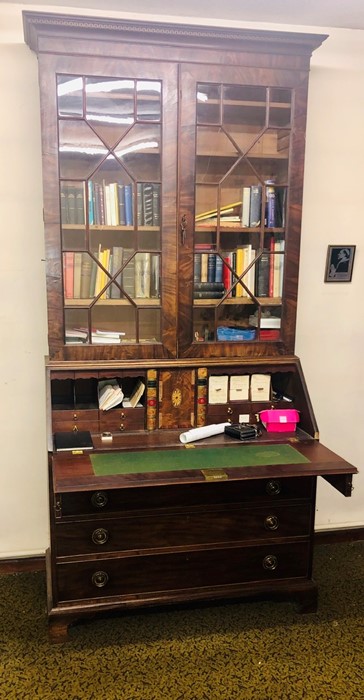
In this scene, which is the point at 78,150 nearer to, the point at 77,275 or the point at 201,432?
the point at 77,275

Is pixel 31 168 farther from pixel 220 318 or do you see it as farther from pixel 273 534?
pixel 273 534

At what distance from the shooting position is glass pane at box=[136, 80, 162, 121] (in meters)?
2.11

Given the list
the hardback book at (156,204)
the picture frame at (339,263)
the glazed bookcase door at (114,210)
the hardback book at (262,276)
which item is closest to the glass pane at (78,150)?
the glazed bookcase door at (114,210)

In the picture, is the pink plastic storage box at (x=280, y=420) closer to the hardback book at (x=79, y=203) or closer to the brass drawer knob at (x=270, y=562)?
the brass drawer knob at (x=270, y=562)

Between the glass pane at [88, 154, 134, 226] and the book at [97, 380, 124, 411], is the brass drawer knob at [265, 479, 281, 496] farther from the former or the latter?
the glass pane at [88, 154, 134, 226]

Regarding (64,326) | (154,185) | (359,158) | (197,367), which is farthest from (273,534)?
(359,158)

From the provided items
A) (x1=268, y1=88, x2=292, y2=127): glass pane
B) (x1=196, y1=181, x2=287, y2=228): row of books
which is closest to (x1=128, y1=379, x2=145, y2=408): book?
(x1=196, y1=181, x2=287, y2=228): row of books

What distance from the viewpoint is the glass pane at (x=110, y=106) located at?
2.08 m

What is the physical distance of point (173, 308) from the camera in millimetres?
2256

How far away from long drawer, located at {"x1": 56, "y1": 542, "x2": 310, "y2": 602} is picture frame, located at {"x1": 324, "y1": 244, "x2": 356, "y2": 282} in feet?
4.15

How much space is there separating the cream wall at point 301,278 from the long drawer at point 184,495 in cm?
62

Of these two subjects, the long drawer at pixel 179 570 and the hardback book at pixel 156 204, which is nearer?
the long drawer at pixel 179 570

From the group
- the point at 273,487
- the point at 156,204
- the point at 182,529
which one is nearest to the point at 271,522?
the point at 273,487

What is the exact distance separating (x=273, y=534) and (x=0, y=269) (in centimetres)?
160
